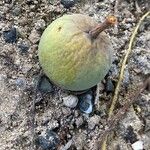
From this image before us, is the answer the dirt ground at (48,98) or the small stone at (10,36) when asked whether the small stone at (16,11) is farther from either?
the small stone at (10,36)

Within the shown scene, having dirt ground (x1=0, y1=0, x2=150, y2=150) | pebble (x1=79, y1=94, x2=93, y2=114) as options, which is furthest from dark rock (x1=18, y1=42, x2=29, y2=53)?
pebble (x1=79, y1=94, x2=93, y2=114)

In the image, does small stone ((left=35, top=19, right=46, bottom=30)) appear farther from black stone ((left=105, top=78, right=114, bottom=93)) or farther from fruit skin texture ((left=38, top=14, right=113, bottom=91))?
black stone ((left=105, top=78, right=114, bottom=93))

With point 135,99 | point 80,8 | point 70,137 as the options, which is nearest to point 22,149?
point 70,137

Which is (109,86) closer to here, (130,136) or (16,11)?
(130,136)

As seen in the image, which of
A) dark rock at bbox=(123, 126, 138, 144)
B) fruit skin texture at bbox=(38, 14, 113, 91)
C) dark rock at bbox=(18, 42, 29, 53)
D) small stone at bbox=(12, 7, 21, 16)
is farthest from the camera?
small stone at bbox=(12, 7, 21, 16)

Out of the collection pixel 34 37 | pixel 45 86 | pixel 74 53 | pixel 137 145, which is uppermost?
pixel 74 53

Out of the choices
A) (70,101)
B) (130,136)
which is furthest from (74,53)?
(130,136)

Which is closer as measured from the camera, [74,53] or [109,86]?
[74,53]
